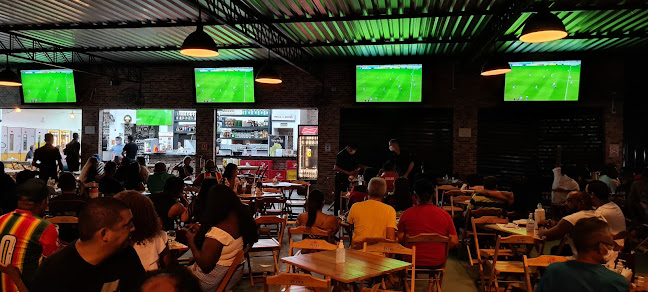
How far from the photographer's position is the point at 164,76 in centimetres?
1397

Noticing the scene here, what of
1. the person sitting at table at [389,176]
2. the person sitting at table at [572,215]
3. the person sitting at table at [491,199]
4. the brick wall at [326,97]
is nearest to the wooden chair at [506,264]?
the person sitting at table at [572,215]

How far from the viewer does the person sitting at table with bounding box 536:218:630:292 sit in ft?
8.25

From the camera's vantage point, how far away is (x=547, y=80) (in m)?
11.7

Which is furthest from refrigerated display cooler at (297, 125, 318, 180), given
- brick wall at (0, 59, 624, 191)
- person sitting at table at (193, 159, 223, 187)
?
person sitting at table at (193, 159, 223, 187)

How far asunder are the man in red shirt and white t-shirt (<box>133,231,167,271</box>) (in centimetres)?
253

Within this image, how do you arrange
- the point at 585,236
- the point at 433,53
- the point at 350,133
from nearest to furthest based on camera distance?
1. the point at 585,236
2. the point at 433,53
3. the point at 350,133

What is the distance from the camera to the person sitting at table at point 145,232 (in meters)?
3.27

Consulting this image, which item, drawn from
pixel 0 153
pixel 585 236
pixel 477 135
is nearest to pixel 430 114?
pixel 477 135

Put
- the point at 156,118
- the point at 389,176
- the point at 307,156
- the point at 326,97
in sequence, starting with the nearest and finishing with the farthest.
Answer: the point at 389,176, the point at 326,97, the point at 307,156, the point at 156,118

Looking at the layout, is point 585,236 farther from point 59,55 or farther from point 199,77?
point 59,55

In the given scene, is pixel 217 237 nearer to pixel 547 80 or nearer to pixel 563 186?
pixel 563 186

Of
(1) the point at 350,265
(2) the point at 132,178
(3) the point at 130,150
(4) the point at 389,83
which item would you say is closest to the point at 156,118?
(3) the point at 130,150

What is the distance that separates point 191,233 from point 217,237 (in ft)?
1.95

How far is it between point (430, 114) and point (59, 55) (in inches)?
417
